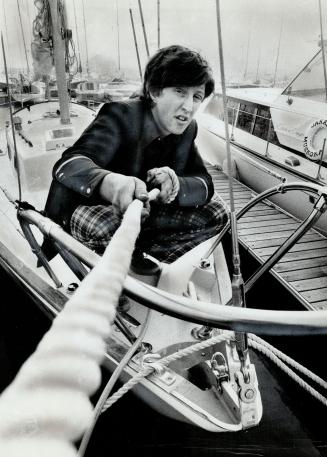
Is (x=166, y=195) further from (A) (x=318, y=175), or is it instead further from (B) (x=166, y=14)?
(A) (x=318, y=175)

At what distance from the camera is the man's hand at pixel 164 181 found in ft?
3.11

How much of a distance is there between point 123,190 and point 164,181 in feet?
0.58

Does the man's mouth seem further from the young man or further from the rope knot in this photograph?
the rope knot

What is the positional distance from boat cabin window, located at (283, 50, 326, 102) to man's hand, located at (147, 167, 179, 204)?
77.4 inches

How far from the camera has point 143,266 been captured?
101 cm

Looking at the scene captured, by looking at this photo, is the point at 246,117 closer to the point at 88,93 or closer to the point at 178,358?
the point at 88,93

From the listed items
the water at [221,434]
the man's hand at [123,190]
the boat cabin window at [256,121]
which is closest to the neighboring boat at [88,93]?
the man's hand at [123,190]

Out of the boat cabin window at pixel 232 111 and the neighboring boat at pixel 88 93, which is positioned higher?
the neighboring boat at pixel 88 93

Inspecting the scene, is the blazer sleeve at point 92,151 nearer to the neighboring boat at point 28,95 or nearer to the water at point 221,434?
the water at point 221,434

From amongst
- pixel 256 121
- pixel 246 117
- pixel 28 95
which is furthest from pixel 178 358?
pixel 246 117

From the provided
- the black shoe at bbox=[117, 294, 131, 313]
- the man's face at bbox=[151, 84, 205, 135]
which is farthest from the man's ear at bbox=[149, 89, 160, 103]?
the black shoe at bbox=[117, 294, 131, 313]

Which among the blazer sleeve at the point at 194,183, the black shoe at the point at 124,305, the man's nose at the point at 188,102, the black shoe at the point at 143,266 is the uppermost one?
the man's nose at the point at 188,102

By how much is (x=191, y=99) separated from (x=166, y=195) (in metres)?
0.26

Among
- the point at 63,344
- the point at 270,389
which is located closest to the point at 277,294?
the point at 270,389
